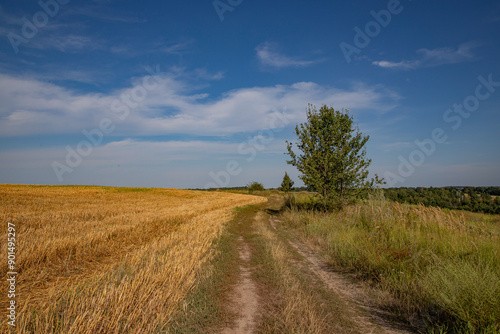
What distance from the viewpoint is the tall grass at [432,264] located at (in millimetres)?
3801

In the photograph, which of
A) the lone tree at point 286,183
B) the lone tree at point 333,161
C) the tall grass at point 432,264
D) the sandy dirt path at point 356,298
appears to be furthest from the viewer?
the lone tree at point 286,183

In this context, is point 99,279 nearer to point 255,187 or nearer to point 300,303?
point 300,303

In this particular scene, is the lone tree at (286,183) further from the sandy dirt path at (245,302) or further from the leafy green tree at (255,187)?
the sandy dirt path at (245,302)

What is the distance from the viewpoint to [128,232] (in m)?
10.4

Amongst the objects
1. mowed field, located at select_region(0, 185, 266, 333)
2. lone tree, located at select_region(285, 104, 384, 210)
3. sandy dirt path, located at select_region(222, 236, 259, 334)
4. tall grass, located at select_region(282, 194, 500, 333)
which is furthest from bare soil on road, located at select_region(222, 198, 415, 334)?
lone tree, located at select_region(285, 104, 384, 210)

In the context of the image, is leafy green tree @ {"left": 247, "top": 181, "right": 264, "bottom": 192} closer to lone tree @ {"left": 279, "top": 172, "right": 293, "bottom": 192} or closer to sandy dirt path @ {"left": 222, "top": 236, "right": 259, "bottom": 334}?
lone tree @ {"left": 279, "top": 172, "right": 293, "bottom": 192}

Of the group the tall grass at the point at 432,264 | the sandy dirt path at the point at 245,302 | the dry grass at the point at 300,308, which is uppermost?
the tall grass at the point at 432,264

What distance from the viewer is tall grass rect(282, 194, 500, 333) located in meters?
3.80

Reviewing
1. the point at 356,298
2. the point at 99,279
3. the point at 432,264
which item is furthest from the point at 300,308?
the point at 99,279

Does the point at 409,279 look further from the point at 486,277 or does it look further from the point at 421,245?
the point at 421,245

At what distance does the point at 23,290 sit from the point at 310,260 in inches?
289

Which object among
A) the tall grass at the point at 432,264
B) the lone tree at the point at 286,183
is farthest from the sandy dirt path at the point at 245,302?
the lone tree at the point at 286,183

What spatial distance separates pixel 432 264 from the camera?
19.0 feet

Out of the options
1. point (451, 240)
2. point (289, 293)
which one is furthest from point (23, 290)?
point (451, 240)
